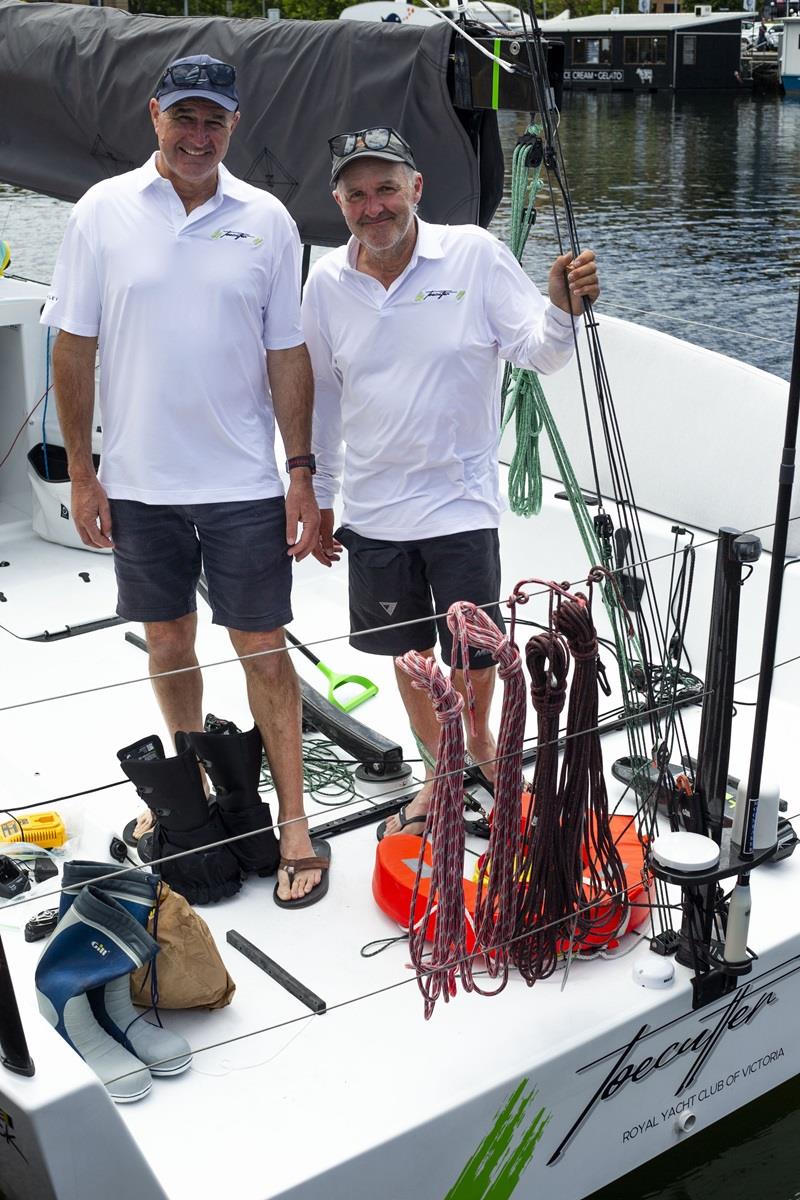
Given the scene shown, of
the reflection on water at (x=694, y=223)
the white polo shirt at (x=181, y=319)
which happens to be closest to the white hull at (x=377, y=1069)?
the white polo shirt at (x=181, y=319)

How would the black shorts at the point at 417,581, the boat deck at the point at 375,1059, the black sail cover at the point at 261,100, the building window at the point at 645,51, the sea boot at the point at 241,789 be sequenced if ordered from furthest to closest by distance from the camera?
the building window at the point at 645,51, the black sail cover at the point at 261,100, the black shorts at the point at 417,581, the sea boot at the point at 241,789, the boat deck at the point at 375,1059

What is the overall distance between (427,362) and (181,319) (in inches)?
20.7

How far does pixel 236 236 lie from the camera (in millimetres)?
2744

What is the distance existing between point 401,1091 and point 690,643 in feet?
6.95

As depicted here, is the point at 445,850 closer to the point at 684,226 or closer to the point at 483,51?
the point at 483,51

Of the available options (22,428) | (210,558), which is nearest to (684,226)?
(22,428)

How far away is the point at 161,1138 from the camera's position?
230 centimetres

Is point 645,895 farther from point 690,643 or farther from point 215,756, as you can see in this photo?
point 690,643

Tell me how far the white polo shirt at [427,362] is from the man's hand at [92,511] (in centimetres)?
53

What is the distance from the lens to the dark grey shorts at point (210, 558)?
2.88m

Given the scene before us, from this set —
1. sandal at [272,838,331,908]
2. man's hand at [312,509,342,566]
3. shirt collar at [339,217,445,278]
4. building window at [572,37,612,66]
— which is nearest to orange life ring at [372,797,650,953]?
sandal at [272,838,331,908]

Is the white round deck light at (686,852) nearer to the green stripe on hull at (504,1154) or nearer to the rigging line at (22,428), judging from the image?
the green stripe on hull at (504,1154)

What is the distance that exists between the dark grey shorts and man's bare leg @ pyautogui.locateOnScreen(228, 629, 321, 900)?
0.07 m

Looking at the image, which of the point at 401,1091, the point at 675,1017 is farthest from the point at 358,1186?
the point at 675,1017
